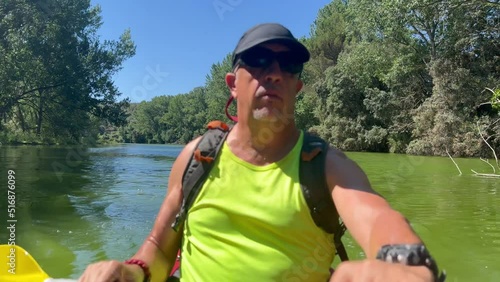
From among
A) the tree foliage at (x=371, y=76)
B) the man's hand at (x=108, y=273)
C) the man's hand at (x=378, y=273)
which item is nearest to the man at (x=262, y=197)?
the man's hand at (x=108, y=273)

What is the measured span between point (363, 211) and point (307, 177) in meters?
0.21

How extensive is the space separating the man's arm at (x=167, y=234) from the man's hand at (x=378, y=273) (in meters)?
0.92

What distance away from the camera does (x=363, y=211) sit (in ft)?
4.00

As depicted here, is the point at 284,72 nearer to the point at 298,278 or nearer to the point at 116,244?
the point at 298,278

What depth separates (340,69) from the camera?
29.8m

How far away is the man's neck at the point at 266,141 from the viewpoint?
1467 millimetres

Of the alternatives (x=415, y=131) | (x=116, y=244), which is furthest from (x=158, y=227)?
(x=415, y=131)

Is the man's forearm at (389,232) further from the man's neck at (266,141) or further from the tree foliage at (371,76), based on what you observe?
the tree foliage at (371,76)

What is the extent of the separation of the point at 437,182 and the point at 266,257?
34.2ft

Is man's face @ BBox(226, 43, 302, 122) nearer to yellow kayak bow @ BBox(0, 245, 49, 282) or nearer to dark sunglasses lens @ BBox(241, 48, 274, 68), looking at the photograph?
dark sunglasses lens @ BBox(241, 48, 274, 68)

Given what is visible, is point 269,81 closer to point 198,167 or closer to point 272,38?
point 272,38

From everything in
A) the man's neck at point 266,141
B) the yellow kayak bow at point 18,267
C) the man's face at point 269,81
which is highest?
the man's face at point 269,81

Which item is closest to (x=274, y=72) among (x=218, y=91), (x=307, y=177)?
(x=307, y=177)

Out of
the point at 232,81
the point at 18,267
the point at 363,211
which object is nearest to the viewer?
the point at 363,211
